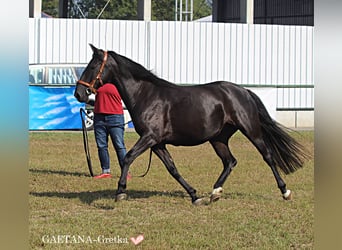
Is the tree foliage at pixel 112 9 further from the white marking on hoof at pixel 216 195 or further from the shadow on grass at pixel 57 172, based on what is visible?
the white marking on hoof at pixel 216 195

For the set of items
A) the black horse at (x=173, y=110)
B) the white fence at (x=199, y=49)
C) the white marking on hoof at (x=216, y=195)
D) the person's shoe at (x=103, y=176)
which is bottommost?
the person's shoe at (x=103, y=176)

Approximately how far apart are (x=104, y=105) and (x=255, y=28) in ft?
42.7

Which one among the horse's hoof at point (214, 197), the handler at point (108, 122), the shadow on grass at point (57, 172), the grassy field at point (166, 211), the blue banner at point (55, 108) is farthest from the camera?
the blue banner at point (55, 108)

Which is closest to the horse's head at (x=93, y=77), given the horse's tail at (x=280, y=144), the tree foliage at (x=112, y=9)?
the horse's tail at (x=280, y=144)

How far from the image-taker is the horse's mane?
23.9ft

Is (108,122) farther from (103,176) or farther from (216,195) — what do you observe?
(216,195)

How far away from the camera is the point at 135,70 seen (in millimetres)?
Result: 7367

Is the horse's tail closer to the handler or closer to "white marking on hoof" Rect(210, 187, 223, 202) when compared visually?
"white marking on hoof" Rect(210, 187, 223, 202)

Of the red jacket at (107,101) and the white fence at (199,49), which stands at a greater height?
the white fence at (199,49)

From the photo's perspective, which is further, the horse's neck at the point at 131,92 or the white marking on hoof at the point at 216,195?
the white marking on hoof at the point at 216,195

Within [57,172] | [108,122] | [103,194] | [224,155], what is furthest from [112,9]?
[224,155]

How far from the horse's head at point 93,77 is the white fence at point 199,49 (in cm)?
1311

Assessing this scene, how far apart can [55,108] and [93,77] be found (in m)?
10.9

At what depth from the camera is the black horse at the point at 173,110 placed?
716 cm
